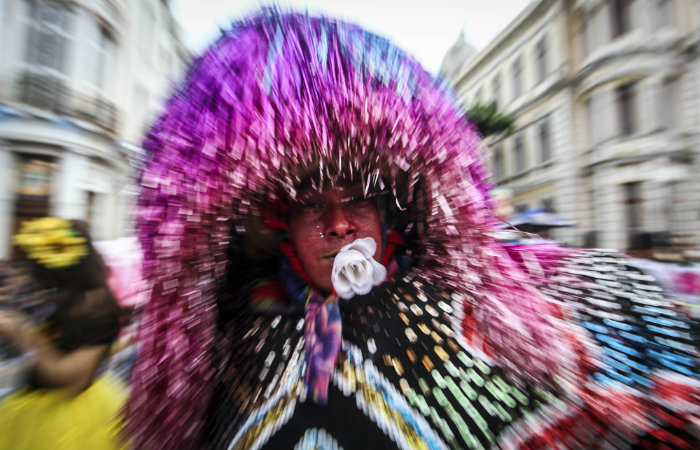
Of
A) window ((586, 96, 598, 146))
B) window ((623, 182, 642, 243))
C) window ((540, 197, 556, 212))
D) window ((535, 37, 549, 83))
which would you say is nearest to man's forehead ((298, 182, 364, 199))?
window ((623, 182, 642, 243))

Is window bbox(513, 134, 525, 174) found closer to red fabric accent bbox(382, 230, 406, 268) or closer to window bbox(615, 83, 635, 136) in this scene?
window bbox(615, 83, 635, 136)

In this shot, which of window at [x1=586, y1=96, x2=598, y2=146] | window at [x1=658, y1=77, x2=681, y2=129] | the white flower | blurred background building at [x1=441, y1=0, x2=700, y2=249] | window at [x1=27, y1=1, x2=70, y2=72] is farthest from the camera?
window at [x1=586, y1=96, x2=598, y2=146]

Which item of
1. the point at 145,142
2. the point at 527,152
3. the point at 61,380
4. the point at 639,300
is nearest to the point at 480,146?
the point at 639,300

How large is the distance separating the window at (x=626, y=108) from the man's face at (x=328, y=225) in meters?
4.88

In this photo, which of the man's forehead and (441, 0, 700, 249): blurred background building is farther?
(441, 0, 700, 249): blurred background building

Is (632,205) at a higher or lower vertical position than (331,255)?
higher

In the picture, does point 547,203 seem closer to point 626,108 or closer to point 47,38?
point 626,108

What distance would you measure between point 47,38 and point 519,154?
225 inches

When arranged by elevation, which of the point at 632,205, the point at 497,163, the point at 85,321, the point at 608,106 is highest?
the point at 608,106

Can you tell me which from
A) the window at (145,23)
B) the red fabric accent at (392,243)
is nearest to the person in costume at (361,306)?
the red fabric accent at (392,243)

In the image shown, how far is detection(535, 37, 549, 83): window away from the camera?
350 cm

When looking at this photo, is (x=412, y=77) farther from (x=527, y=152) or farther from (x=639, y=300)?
(x=527, y=152)

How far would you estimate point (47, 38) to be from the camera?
1791mm

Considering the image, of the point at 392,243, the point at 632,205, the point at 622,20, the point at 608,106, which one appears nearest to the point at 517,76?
the point at 622,20
